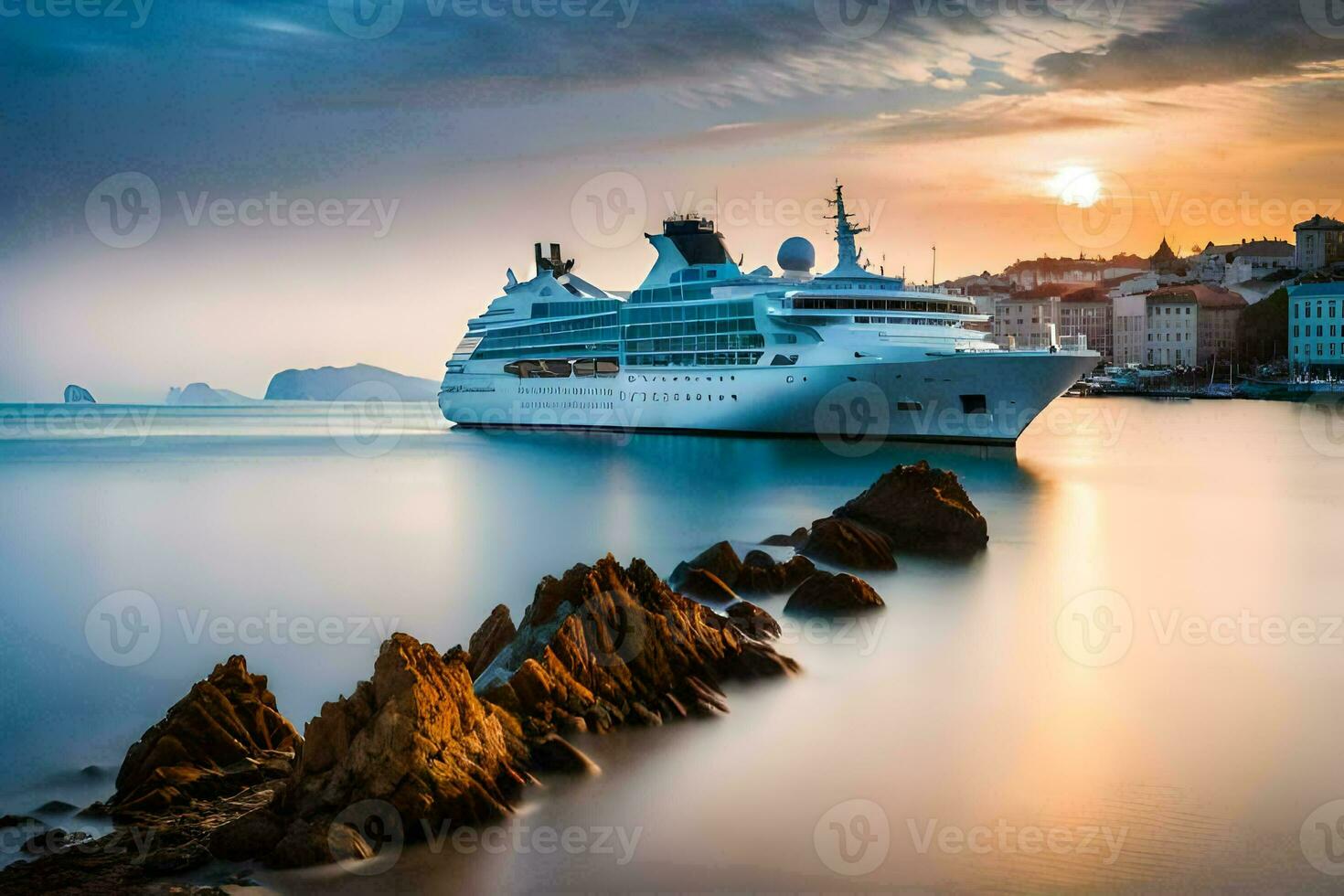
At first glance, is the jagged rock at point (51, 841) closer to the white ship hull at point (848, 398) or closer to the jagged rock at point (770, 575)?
the jagged rock at point (770, 575)

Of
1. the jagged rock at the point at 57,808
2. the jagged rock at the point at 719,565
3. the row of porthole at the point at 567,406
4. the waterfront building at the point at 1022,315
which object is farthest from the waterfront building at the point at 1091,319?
the jagged rock at the point at 57,808

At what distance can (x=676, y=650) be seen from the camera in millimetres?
8953

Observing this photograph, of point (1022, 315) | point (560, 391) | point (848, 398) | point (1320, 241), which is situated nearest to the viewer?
point (848, 398)

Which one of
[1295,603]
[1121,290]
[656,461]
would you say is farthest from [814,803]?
[1121,290]

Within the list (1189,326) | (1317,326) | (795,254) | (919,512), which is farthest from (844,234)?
(1189,326)

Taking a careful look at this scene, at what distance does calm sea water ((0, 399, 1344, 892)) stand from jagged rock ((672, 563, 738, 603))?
129cm

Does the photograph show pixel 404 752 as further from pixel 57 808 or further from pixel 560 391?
pixel 560 391

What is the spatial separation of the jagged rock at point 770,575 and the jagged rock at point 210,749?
6239 mm

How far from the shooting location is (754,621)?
1080 centimetres

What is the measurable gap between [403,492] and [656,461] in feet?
29.2

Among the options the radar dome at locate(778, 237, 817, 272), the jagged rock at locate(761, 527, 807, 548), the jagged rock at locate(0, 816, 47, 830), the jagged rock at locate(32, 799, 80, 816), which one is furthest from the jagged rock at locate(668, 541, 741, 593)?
the radar dome at locate(778, 237, 817, 272)

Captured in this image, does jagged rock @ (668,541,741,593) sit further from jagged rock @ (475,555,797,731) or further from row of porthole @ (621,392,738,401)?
row of porthole @ (621,392,738,401)

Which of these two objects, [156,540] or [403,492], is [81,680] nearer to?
[156,540]

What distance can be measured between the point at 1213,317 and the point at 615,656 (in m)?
112
